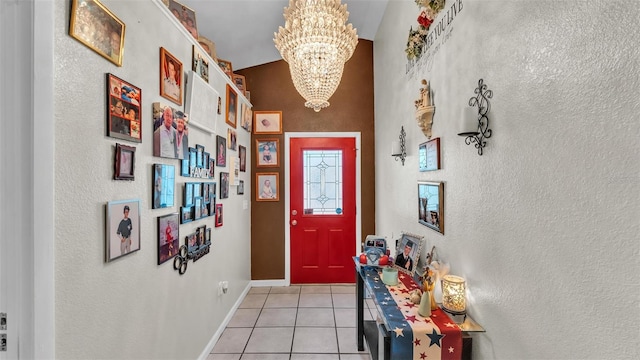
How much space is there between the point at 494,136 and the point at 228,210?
2.42 m

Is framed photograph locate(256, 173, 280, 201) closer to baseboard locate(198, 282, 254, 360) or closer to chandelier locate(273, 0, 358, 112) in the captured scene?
baseboard locate(198, 282, 254, 360)

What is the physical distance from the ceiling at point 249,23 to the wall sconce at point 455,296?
2769 millimetres

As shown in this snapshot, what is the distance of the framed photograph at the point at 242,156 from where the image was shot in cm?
336

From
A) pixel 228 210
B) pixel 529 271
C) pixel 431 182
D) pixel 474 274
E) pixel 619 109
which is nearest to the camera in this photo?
pixel 619 109

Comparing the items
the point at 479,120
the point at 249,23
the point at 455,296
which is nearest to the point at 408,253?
the point at 455,296

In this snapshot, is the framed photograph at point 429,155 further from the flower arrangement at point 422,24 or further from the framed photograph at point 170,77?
the framed photograph at point 170,77

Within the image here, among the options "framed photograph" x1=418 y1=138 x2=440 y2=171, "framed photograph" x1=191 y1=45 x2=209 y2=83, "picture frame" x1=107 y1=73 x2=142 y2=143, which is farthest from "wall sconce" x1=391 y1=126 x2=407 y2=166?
"picture frame" x1=107 y1=73 x2=142 y2=143

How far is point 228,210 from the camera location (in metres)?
2.90

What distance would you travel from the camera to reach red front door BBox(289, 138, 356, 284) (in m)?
3.89

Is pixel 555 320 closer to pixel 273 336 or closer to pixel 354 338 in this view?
pixel 354 338

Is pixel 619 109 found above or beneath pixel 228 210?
above

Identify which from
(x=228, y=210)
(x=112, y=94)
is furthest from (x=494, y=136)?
(x=228, y=210)

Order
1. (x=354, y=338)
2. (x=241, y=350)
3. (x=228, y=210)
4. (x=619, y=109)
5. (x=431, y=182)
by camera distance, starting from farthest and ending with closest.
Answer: (x=228, y=210)
(x=354, y=338)
(x=241, y=350)
(x=431, y=182)
(x=619, y=109)

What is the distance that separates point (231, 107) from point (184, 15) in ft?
3.37
